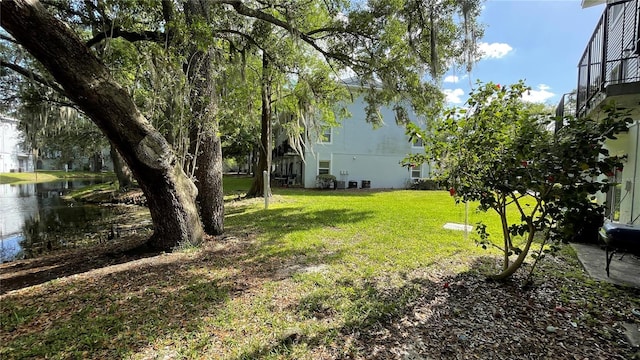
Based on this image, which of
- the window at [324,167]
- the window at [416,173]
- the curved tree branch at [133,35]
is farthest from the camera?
the window at [416,173]

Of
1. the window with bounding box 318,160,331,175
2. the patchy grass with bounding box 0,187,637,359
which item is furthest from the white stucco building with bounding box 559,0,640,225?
the window with bounding box 318,160,331,175

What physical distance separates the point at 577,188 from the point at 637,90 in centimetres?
248

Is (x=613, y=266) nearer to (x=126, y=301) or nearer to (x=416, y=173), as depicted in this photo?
(x=126, y=301)

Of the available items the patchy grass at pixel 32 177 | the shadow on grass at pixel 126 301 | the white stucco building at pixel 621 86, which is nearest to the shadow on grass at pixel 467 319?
the shadow on grass at pixel 126 301

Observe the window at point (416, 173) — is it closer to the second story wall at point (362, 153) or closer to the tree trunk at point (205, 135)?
the second story wall at point (362, 153)

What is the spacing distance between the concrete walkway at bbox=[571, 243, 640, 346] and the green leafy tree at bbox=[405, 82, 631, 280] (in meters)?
1.26

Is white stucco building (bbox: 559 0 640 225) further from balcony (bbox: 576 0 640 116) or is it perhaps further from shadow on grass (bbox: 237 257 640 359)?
shadow on grass (bbox: 237 257 640 359)

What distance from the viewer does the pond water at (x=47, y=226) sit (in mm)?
6840

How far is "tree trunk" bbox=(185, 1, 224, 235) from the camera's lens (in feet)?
18.2

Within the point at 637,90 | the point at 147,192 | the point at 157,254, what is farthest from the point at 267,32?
the point at 637,90

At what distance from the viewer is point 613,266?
15.1 feet

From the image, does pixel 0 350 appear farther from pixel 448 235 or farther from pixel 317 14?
pixel 317 14

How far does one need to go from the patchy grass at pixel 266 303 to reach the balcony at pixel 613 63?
266cm

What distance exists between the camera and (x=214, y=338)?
8.58ft
